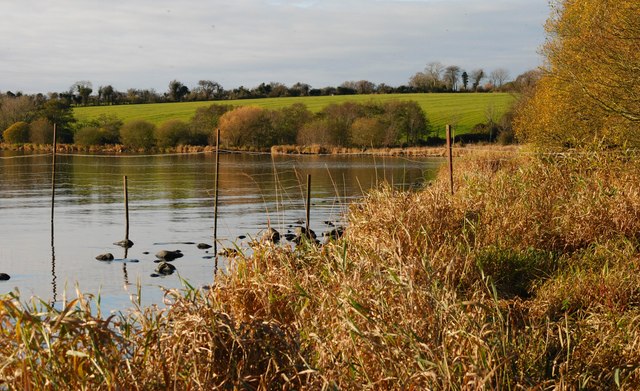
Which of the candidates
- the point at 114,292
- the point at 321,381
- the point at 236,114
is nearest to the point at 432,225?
the point at 321,381

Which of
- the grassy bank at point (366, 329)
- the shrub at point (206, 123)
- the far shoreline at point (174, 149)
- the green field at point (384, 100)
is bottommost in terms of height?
the grassy bank at point (366, 329)

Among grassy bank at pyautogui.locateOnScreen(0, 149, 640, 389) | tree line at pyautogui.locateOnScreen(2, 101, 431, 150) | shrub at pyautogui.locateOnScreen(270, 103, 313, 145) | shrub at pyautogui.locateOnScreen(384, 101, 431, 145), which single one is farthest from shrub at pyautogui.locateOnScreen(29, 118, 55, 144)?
grassy bank at pyautogui.locateOnScreen(0, 149, 640, 389)

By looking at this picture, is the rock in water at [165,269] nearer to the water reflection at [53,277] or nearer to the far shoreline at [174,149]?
the water reflection at [53,277]

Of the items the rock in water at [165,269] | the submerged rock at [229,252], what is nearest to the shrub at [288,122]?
the rock in water at [165,269]

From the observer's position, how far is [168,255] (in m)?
→ 20.7

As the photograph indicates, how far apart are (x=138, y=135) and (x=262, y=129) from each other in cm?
1499

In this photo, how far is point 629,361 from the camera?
6633mm

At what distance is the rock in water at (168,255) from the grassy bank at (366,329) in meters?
9.85

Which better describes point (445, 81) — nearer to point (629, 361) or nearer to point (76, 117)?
point (76, 117)

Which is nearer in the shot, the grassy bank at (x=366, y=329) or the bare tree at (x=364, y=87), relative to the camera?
the grassy bank at (x=366, y=329)

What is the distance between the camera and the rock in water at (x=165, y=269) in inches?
729

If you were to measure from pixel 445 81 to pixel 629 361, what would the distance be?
403 ft

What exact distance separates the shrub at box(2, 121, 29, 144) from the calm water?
94.2 feet

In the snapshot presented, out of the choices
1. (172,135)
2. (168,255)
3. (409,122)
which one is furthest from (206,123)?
(168,255)
